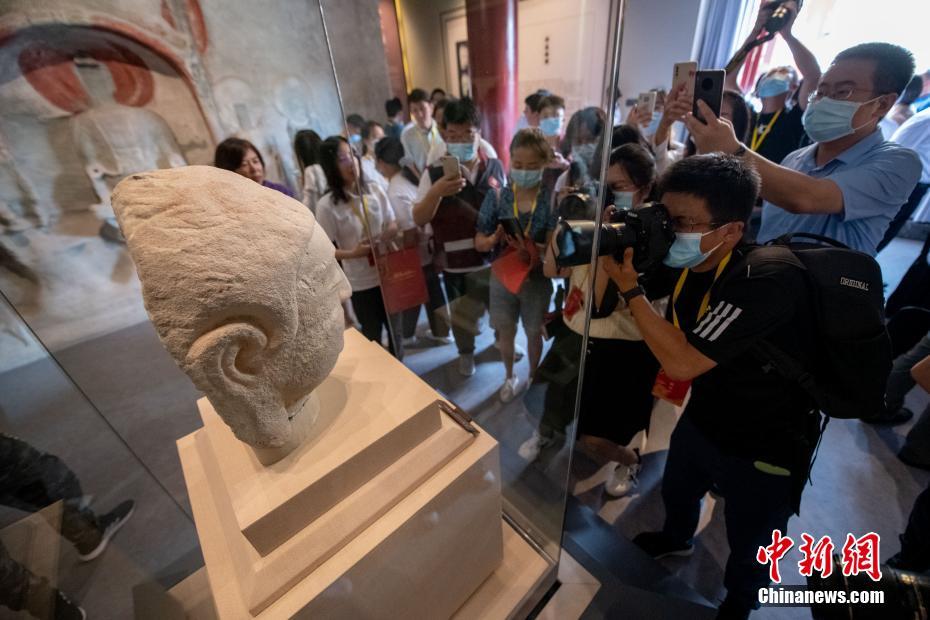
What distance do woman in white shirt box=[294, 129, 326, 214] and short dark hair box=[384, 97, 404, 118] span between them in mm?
555

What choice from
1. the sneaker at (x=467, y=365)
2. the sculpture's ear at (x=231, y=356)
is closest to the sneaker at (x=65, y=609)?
the sculpture's ear at (x=231, y=356)

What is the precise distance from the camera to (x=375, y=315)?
96.9 inches

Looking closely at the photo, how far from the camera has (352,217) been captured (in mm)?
2184

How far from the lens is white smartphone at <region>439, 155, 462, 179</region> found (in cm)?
167

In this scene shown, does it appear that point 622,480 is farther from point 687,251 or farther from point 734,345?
point 687,251

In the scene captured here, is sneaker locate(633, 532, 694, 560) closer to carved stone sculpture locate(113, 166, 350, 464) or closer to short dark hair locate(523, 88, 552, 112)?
carved stone sculpture locate(113, 166, 350, 464)

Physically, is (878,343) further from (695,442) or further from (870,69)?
(870,69)

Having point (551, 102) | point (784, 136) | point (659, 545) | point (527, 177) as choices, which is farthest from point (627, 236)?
point (784, 136)

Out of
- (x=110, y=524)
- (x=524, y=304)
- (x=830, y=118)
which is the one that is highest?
(x=830, y=118)

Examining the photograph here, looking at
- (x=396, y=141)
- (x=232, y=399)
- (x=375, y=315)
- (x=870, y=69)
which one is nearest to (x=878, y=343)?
(x=870, y=69)

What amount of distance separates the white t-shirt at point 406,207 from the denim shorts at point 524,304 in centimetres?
50

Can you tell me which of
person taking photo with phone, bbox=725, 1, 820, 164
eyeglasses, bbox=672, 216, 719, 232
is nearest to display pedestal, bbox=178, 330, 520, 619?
eyeglasses, bbox=672, 216, 719, 232

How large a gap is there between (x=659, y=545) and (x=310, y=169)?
293 centimetres

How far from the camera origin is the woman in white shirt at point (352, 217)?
206cm
